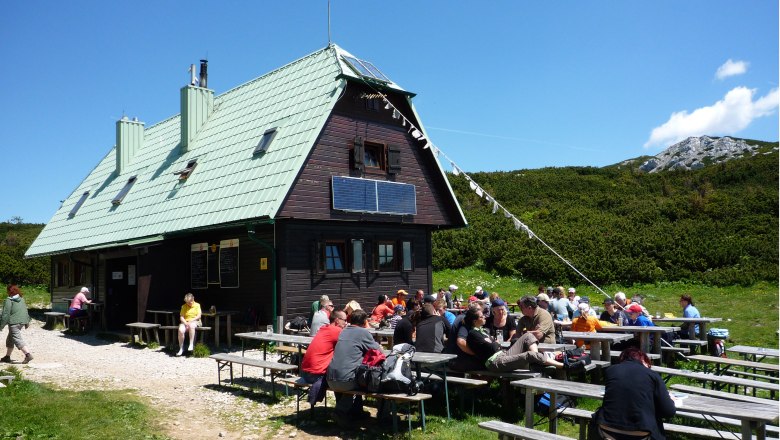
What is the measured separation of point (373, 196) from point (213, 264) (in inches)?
190

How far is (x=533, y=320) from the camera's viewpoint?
363 inches

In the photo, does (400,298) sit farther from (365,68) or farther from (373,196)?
(365,68)

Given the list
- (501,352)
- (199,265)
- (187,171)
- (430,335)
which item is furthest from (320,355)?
(187,171)

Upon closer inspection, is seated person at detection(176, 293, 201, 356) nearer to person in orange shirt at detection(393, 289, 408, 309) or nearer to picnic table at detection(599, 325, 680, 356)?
person in orange shirt at detection(393, 289, 408, 309)

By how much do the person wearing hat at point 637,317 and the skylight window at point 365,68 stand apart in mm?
8845

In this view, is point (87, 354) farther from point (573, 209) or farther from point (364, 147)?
point (573, 209)

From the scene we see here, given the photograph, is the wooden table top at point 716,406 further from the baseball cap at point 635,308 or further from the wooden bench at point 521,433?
the baseball cap at point 635,308

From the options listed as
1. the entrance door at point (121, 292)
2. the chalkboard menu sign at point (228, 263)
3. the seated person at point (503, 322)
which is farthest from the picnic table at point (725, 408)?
the entrance door at point (121, 292)

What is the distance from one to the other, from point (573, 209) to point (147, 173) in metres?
23.4

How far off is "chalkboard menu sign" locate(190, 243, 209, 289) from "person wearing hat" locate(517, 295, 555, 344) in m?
11.0

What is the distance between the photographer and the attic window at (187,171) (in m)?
19.4

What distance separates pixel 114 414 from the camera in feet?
28.3

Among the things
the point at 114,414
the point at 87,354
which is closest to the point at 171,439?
the point at 114,414

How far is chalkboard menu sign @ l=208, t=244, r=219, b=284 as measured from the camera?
57.2ft
